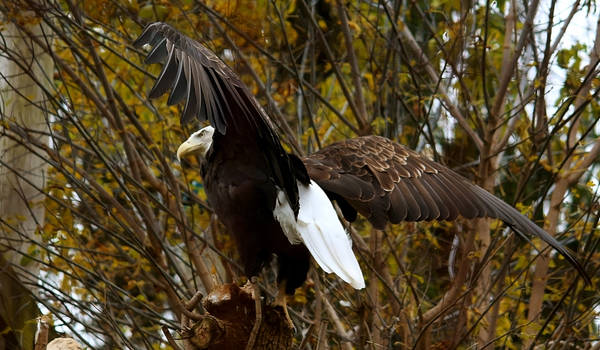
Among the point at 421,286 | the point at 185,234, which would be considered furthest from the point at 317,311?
the point at 421,286

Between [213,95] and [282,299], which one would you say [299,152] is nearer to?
[282,299]

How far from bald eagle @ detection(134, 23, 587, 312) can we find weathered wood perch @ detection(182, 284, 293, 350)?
1.07 feet

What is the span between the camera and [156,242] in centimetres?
488

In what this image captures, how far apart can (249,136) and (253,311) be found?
72cm

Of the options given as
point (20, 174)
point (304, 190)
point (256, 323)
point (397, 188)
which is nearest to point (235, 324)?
point (256, 323)

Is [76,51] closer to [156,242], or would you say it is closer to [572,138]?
[156,242]

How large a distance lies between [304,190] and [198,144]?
64 cm

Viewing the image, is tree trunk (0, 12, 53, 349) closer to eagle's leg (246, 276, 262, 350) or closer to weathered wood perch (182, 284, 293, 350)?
weathered wood perch (182, 284, 293, 350)

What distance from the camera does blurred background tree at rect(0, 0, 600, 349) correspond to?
4.46 metres

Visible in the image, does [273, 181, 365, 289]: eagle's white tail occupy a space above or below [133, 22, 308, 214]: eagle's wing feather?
below

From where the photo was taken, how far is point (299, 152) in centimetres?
488

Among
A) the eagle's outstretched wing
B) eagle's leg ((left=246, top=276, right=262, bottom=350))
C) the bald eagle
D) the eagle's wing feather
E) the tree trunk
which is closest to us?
the eagle's wing feather

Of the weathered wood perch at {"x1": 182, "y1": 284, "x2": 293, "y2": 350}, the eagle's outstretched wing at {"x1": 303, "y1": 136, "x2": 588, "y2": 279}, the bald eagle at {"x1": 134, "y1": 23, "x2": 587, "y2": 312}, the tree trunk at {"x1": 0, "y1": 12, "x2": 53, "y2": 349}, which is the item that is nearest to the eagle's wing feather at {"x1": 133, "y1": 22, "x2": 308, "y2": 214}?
the bald eagle at {"x1": 134, "y1": 23, "x2": 587, "y2": 312}

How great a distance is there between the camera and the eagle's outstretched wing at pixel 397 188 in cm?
388
